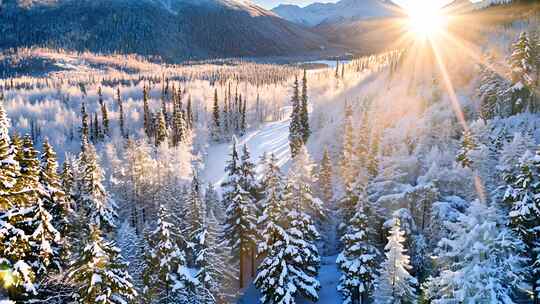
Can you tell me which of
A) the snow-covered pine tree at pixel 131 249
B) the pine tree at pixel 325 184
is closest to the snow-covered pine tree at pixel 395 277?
the snow-covered pine tree at pixel 131 249

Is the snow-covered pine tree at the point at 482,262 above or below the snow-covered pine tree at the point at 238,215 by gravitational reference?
above

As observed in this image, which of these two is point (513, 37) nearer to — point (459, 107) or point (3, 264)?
point (459, 107)

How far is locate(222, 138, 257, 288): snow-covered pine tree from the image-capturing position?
40406 mm

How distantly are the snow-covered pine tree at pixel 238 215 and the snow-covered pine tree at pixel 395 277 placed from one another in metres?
16.6

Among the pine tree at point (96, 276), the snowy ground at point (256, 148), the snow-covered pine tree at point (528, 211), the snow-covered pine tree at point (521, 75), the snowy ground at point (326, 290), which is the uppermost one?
the snow-covered pine tree at point (521, 75)

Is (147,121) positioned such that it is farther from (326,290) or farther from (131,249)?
(326,290)

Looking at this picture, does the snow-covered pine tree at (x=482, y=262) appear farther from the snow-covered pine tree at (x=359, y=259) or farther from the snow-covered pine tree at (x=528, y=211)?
the snow-covered pine tree at (x=359, y=259)

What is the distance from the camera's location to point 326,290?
141 feet

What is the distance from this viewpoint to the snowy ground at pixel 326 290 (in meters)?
41.5

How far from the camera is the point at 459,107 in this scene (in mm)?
59000

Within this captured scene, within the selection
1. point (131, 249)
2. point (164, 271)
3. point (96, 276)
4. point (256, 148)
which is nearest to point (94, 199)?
point (131, 249)

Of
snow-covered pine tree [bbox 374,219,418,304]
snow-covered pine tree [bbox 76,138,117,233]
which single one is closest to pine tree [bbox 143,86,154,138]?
snow-covered pine tree [bbox 76,138,117,233]

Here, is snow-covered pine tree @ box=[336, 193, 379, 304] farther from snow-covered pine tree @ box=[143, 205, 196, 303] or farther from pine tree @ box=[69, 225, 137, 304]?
pine tree @ box=[69, 225, 137, 304]

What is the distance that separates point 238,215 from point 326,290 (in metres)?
12.8
